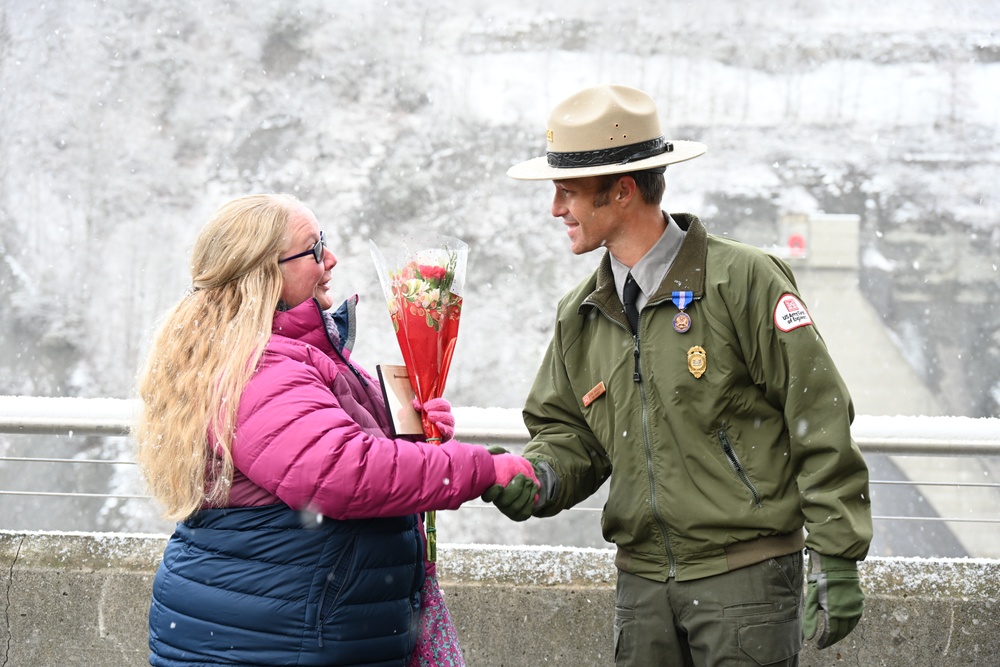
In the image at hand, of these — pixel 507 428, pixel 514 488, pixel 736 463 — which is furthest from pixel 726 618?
pixel 507 428

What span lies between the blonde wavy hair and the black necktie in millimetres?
868

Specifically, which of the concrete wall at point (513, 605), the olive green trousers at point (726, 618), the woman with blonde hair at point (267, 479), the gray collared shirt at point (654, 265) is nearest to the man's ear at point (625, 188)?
the gray collared shirt at point (654, 265)

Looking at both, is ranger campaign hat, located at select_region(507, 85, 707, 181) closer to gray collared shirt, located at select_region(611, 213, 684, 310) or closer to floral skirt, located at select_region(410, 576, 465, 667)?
gray collared shirt, located at select_region(611, 213, 684, 310)

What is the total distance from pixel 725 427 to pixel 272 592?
3.72 feet

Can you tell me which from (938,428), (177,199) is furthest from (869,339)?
(938,428)

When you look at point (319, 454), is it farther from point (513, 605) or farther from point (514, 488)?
point (513, 605)

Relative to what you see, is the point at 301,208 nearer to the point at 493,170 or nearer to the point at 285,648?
the point at 285,648

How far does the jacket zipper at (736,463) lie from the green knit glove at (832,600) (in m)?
0.21

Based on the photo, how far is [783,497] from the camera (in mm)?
2570

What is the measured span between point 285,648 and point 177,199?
81.3 feet

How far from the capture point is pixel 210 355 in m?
2.44

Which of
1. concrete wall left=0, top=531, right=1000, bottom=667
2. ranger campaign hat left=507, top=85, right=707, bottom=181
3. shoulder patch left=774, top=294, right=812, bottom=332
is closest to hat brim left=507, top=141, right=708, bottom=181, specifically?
ranger campaign hat left=507, top=85, right=707, bottom=181

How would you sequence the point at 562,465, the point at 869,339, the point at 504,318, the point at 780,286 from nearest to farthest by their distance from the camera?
the point at 780,286
the point at 562,465
the point at 504,318
the point at 869,339

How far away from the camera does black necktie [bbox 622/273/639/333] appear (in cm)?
273
